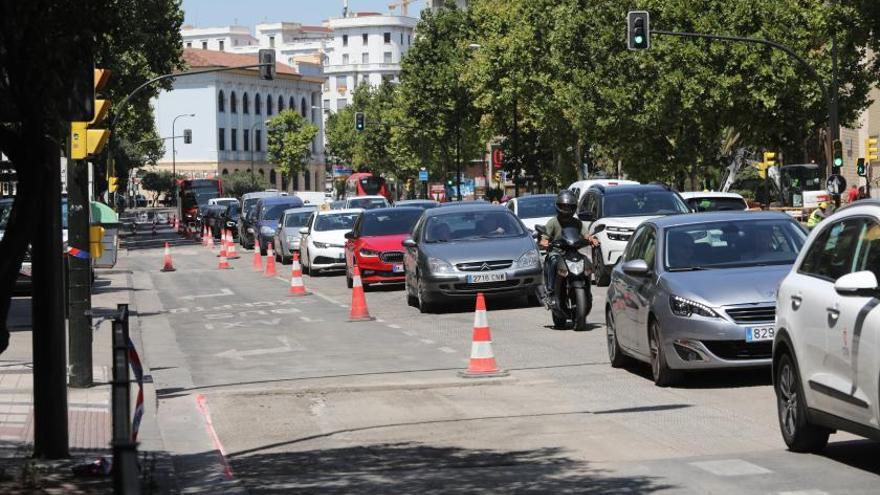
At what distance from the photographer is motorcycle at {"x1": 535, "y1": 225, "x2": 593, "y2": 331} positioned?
2086cm

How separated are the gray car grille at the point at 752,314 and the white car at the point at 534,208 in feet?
74.4

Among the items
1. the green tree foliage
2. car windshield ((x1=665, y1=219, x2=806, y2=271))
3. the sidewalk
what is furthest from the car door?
the green tree foliage

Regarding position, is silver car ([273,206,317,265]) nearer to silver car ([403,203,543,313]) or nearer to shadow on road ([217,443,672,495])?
silver car ([403,203,543,313])

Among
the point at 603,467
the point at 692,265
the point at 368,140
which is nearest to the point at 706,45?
the point at 692,265

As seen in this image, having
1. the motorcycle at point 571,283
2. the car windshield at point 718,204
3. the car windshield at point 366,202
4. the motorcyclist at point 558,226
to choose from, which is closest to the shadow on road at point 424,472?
the motorcycle at point 571,283

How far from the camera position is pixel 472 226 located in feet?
86.4

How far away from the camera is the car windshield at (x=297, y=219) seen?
4647 cm

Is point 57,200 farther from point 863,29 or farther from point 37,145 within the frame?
point 863,29

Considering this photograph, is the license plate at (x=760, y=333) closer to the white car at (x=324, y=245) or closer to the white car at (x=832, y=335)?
the white car at (x=832, y=335)

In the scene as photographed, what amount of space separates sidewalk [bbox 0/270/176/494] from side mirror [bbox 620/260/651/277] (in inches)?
172

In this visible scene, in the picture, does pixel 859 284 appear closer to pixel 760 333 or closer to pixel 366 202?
pixel 760 333

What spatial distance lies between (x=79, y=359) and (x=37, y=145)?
19.4 feet

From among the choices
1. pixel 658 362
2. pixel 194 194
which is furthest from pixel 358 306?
pixel 194 194

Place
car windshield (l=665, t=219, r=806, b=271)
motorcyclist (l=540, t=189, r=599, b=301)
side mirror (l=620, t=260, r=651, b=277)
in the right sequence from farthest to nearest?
1. motorcyclist (l=540, t=189, r=599, b=301)
2. car windshield (l=665, t=219, r=806, b=271)
3. side mirror (l=620, t=260, r=651, b=277)
